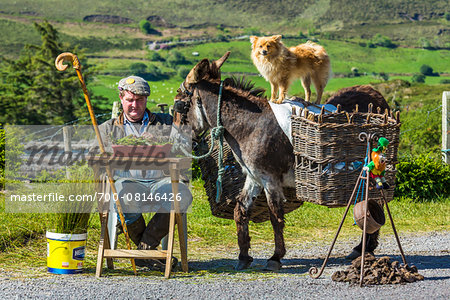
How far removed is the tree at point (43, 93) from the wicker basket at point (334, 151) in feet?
110

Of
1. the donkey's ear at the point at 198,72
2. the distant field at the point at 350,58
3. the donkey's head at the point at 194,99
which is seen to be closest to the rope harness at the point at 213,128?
the donkey's head at the point at 194,99

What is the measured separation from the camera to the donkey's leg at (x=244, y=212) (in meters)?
6.49

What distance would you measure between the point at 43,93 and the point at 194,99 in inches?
1485

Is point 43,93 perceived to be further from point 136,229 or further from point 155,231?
point 155,231

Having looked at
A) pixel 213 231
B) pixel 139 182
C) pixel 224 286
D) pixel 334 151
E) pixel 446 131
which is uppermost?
pixel 334 151

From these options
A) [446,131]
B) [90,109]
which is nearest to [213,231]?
[90,109]

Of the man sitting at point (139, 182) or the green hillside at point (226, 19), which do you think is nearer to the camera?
the man sitting at point (139, 182)

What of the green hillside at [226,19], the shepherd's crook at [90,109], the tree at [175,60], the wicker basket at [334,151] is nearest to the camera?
the wicker basket at [334,151]

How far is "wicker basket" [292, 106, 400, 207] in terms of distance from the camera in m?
5.66

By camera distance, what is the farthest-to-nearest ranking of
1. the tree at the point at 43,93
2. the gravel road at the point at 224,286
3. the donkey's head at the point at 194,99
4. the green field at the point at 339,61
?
the green field at the point at 339,61 → the tree at the point at 43,93 → the donkey's head at the point at 194,99 → the gravel road at the point at 224,286

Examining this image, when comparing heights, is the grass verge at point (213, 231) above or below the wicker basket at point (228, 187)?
below

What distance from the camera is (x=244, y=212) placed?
6.50m

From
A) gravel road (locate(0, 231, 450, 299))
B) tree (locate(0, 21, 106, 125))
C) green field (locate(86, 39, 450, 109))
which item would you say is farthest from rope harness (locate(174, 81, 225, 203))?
green field (locate(86, 39, 450, 109))

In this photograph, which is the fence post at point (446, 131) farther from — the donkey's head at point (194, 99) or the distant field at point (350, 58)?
the distant field at point (350, 58)
